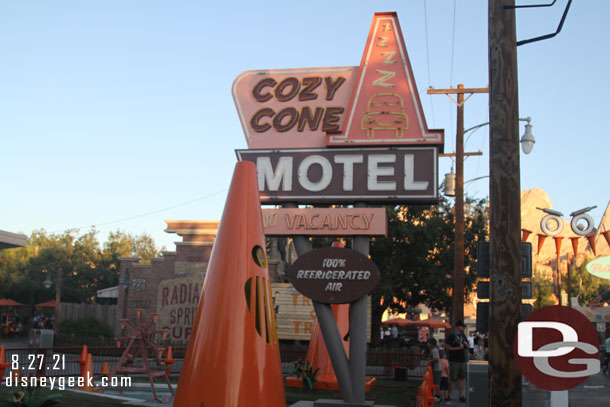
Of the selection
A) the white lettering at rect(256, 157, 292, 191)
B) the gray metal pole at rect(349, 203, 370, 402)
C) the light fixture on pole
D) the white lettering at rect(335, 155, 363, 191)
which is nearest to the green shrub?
the light fixture on pole

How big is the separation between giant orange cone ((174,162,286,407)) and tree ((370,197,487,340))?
20851 millimetres

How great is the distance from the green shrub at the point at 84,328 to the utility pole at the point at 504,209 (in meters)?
25.5

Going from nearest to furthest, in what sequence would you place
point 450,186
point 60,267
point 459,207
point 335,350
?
1. point 335,350
2. point 459,207
3. point 450,186
4. point 60,267

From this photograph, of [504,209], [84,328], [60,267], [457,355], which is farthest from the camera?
[60,267]

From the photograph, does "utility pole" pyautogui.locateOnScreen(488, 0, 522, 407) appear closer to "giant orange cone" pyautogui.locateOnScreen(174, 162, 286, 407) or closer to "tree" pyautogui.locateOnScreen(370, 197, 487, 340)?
"giant orange cone" pyautogui.locateOnScreen(174, 162, 286, 407)

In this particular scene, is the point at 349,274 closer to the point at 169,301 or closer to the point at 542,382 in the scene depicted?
the point at 542,382

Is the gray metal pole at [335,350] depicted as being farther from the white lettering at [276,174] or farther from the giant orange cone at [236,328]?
the white lettering at [276,174]

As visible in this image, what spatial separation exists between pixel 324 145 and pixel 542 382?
23.7ft

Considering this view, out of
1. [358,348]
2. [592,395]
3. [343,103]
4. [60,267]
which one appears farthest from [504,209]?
[60,267]

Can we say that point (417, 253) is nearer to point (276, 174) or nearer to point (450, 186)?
point (450, 186)

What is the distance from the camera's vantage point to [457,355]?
13.4 meters

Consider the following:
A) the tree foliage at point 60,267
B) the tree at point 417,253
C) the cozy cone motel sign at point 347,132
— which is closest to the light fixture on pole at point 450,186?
the tree at point 417,253

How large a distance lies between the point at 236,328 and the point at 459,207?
10.9 m

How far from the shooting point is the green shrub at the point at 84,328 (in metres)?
28.4
